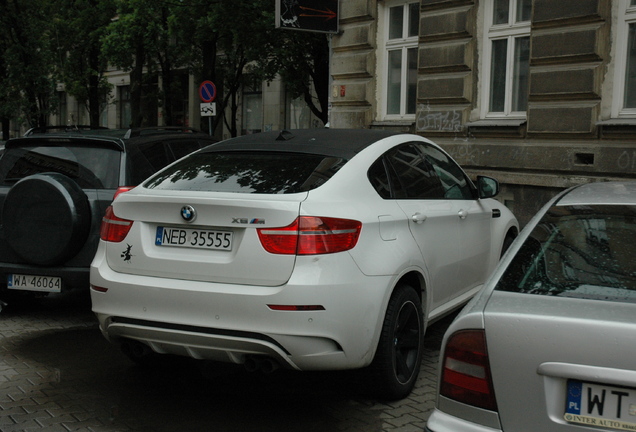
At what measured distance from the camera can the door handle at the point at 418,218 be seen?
191 inches

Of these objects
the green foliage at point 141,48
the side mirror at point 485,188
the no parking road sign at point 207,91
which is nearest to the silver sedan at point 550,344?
the side mirror at point 485,188

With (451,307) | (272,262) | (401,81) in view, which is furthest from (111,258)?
(401,81)

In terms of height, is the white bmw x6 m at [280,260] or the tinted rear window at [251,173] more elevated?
the tinted rear window at [251,173]

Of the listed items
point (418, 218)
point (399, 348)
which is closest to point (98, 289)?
point (399, 348)

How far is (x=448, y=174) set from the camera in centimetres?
586

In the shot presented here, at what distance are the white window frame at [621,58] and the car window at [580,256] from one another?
841cm

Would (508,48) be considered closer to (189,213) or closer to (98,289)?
(189,213)

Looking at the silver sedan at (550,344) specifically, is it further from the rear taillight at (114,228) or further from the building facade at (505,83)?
the building facade at (505,83)

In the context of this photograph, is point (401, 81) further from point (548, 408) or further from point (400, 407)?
point (548, 408)

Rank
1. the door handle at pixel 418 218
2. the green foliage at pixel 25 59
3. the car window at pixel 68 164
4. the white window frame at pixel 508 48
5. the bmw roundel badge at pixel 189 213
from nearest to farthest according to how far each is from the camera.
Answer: the bmw roundel badge at pixel 189 213 → the door handle at pixel 418 218 → the car window at pixel 68 164 → the white window frame at pixel 508 48 → the green foliage at pixel 25 59

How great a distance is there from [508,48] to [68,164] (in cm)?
839

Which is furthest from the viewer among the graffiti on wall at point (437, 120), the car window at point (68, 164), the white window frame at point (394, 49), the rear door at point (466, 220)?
the white window frame at point (394, 49)

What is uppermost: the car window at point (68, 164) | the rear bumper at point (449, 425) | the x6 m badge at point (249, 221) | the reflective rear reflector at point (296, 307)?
the car window at point (68, 164)

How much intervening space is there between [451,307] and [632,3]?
7419 millimetres
